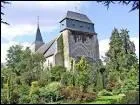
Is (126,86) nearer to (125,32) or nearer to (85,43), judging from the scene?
(125,32)

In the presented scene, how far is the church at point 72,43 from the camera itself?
73.4 metres

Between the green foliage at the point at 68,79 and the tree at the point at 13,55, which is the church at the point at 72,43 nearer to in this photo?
the tree at the point at 13,55

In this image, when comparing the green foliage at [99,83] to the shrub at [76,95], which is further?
the green foliage at [99,83]

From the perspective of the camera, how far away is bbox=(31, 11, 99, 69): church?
7344 cm

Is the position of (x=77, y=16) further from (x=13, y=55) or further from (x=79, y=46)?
(x=13, y=55)

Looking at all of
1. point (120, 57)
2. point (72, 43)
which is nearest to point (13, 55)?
point (72, 43)

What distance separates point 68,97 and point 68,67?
3736 cm

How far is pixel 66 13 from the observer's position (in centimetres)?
7438

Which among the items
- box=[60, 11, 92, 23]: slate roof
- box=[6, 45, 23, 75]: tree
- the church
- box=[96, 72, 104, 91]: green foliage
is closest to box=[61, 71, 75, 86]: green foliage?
box=[96, 72, 104, 91]: green foliage

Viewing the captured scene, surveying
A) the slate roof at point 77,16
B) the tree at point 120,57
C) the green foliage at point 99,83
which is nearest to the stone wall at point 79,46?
the slate roof at point 77,16

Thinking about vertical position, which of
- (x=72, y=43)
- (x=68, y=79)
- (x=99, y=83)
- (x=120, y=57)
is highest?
(x=72, y=43)

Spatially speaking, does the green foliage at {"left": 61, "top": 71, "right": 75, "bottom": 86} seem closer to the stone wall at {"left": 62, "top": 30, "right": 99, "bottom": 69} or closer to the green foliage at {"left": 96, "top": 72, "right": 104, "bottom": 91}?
the green foliage at {"left": 96, "top": 72, "right": 104, "bottom": 91}

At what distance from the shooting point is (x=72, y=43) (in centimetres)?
7462

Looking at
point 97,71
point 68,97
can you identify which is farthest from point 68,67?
point 68,97
